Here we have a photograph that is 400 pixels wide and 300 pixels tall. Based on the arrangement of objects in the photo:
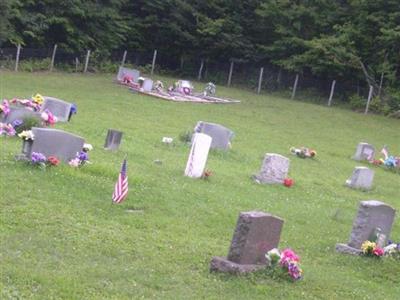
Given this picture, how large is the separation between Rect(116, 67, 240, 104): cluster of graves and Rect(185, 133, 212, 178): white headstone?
56.6 feet

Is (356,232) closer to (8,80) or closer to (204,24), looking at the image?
(8,80)

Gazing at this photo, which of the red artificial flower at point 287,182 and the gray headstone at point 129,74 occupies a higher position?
the red artificial flower at point 287,182

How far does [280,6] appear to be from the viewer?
47.8 meters

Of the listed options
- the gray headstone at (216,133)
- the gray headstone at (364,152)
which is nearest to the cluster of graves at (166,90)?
the gray headstone at (364,152)

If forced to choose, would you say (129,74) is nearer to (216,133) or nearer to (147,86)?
(147,86)

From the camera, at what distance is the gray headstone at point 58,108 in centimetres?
1850

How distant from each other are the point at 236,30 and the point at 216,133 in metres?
32.4

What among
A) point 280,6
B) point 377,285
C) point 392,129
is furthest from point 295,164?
point 280,6

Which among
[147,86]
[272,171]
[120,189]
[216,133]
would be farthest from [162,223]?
[147,86]

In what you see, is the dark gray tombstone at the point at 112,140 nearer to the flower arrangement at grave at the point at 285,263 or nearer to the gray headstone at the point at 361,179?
the gray headstone at the point at 361,179

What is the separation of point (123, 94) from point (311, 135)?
7.91 metres

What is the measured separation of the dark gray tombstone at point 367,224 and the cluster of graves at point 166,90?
21478 millimetres

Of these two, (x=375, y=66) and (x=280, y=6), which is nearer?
(x=375, y=66)

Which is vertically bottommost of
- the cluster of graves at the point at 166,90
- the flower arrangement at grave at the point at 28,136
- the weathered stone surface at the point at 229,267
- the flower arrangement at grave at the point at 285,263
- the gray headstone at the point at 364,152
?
the cluster of graves at the point at 166,90
